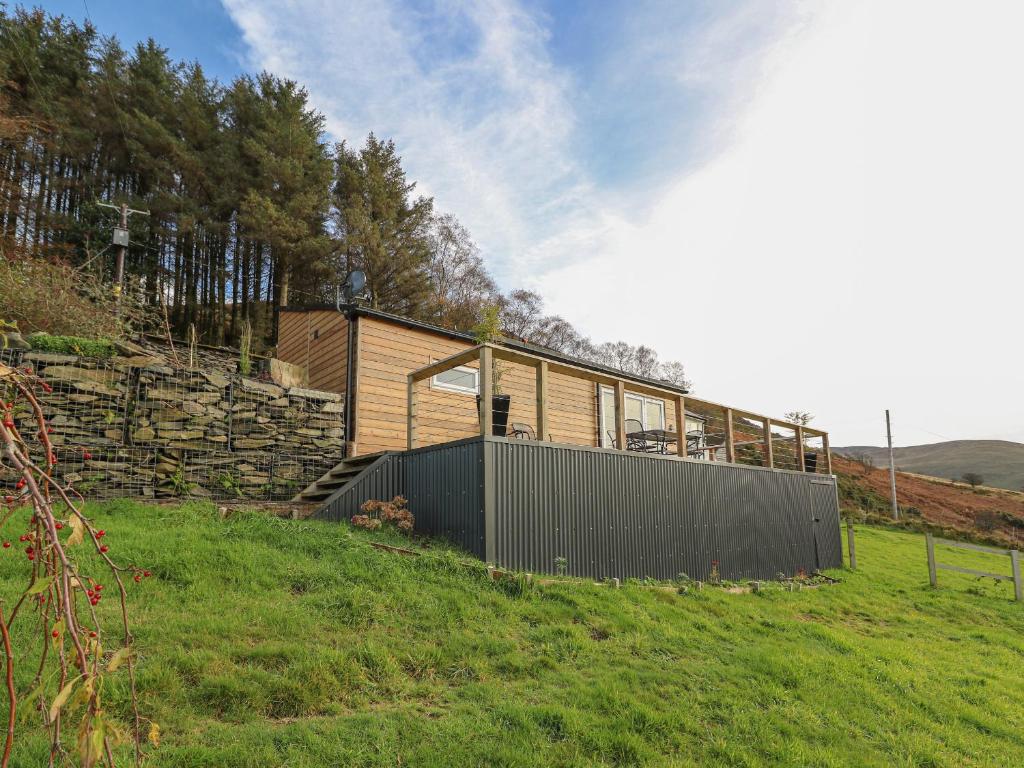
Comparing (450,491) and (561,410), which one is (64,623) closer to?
(450,491)

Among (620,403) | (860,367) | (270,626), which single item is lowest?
(270,626)

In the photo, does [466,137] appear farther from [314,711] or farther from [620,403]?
[314,711]

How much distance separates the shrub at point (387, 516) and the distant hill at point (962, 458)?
29957 mm

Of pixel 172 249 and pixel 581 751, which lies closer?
pixel 581 751

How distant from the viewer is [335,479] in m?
8.75

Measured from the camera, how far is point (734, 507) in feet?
30.6

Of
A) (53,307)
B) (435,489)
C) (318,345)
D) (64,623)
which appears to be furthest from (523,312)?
(64,623)

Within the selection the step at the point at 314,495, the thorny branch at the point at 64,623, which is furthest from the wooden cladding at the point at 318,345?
the thorny branch at the point at 64,623

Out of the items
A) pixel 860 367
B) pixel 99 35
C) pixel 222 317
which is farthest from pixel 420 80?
pixel 860 367

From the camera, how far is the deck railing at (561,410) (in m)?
7.09

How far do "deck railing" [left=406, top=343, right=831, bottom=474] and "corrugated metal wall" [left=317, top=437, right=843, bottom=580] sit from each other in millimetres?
405

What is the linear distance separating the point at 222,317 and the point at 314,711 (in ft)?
65.2

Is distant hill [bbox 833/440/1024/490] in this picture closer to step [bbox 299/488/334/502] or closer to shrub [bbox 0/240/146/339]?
step [bbox 299/488/334/502]

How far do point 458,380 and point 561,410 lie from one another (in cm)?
274
